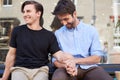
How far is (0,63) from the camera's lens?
368 centimetres

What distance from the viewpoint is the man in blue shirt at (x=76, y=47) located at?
2.60 meters

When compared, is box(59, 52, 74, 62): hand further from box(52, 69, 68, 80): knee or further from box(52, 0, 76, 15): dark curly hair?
box(52, 0, 76, 15): dark curly hair

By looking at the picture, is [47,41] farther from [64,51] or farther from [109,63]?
[109,63]

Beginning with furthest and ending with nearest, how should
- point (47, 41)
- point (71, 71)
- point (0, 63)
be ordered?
1. point (0, 63)
2. point (47, 41)
3. point (71, 71)

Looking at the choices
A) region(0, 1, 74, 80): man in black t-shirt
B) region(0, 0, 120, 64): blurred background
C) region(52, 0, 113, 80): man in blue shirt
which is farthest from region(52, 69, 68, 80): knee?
region(0, 0, 120, 64): blurred background

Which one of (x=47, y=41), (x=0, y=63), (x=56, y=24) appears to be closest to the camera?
(x=47, y=41)

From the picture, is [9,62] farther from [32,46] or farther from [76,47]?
[76,47]

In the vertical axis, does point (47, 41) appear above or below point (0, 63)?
above

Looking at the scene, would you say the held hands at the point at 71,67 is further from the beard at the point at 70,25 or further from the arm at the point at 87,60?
the beard at the point at 70,25

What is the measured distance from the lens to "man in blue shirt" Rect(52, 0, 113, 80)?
8.54 feet

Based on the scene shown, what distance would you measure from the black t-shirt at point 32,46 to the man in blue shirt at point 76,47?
0.28ft

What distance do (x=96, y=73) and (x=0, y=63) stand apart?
1334mm

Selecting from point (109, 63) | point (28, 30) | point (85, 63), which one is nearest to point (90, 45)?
point (85, 63)

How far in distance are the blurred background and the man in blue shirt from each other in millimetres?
907
